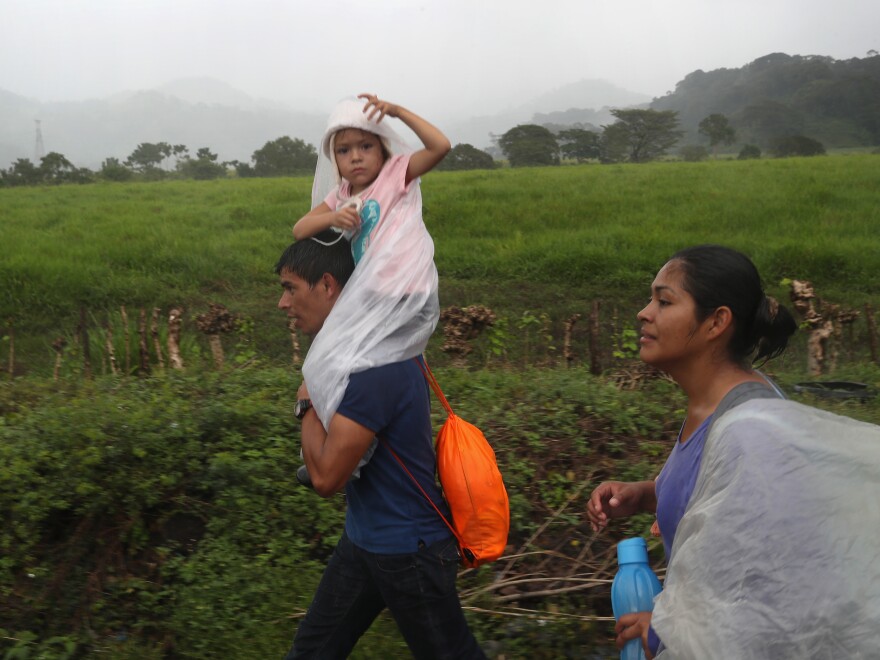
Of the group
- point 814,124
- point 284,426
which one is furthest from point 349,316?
point 814,124

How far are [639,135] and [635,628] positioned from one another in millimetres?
29899

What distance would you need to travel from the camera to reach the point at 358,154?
2156 millimetres

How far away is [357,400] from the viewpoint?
5.90 ft

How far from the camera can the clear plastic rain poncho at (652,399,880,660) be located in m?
1.15

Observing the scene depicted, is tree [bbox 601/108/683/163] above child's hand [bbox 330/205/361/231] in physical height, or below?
above

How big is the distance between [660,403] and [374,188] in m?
3.80

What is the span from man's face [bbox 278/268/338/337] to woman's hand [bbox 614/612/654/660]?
97cm

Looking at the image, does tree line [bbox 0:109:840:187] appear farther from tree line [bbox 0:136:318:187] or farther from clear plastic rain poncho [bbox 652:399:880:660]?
clear plastic rain poncho [bbox 652:399:880:660]

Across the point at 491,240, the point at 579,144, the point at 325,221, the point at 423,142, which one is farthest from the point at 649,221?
the point at 579,144

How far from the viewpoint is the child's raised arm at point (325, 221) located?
1.98 m

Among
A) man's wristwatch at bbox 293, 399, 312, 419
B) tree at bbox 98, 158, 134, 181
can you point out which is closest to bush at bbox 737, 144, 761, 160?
tree at bbox 98, 158, 134, 181

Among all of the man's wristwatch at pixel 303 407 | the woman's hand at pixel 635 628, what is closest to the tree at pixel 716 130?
the man's wristwatch at pixel 303 407

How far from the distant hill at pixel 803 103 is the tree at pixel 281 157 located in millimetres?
16107

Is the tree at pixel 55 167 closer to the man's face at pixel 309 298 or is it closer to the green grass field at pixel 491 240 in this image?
the green grass field at pixel 491 240
